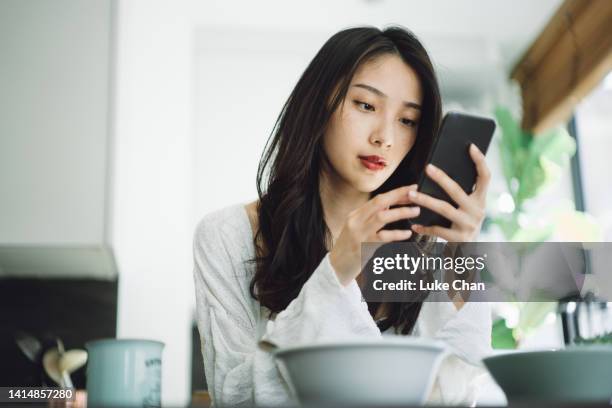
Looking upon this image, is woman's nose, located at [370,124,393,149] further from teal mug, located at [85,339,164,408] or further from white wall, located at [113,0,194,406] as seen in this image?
white wall, located at [113,0,194,406]

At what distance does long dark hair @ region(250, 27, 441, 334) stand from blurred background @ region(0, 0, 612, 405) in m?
0.95

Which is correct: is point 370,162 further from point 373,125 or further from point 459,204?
point 459,204

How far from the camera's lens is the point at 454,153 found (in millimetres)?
1035

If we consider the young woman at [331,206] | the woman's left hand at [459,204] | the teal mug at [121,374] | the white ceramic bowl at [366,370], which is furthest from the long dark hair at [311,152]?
the white ceramic bowl at [366,370]

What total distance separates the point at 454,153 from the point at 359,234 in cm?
24

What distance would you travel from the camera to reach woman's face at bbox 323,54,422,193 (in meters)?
1.24

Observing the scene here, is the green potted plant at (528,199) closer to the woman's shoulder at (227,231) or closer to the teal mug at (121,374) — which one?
the woman's shoulder at (227,231)

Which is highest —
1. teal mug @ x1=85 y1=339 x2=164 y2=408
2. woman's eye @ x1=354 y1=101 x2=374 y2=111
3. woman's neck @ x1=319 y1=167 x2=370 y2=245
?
woman's eye @ x1=354 y1=101 x2=374 y2=111

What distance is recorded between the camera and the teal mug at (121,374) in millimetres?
824

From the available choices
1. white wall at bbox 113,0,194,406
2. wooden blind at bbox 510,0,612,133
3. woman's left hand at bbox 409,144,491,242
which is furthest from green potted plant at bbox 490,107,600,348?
woman's left hand at bbox 409,144,491,242

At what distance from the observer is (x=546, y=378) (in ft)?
2.41

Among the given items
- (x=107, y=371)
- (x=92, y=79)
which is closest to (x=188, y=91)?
(x=92, y=79)

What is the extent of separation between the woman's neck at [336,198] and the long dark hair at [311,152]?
22mm

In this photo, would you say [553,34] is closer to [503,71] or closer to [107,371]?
[503,71]
